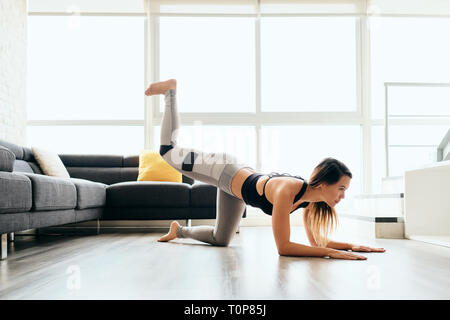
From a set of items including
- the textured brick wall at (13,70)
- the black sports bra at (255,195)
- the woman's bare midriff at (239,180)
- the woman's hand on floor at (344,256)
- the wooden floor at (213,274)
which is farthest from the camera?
the textured brick wall at (13,70)

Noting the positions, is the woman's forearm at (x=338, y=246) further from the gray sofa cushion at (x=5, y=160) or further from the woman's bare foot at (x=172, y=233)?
the gray sofa cushion at (x=5, y=160)

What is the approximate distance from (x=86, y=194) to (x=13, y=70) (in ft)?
7.26

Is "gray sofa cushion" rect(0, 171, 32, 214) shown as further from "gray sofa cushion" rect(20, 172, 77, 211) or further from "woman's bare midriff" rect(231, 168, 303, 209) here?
"woman's bare midriff" rect(231, 168, 303, 209)

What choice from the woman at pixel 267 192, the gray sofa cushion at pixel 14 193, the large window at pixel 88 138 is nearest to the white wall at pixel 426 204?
the woman at pixel 267 192

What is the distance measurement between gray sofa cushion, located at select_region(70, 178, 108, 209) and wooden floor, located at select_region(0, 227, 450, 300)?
60 centimetres

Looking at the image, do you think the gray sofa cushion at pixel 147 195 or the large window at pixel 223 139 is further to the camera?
the large window at pixel 223 139

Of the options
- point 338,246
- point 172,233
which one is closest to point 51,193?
point 172,233

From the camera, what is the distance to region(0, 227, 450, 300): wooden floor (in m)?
1.27

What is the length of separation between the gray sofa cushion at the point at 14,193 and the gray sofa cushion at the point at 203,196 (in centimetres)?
162

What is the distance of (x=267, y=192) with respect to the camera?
6.68 ft

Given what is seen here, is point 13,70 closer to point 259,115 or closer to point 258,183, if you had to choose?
point 259,115

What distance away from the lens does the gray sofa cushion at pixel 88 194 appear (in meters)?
3.01
